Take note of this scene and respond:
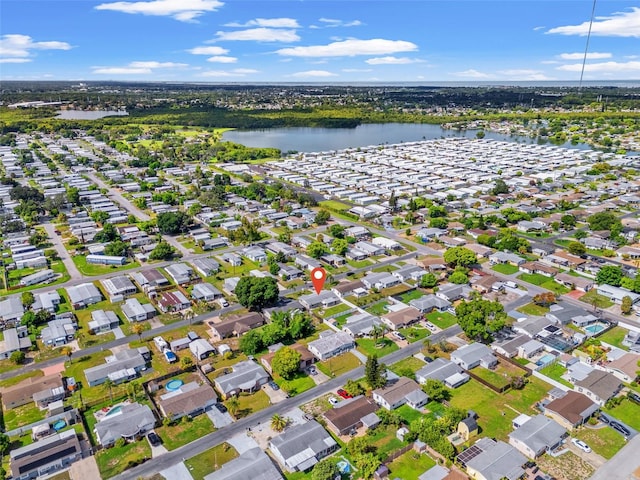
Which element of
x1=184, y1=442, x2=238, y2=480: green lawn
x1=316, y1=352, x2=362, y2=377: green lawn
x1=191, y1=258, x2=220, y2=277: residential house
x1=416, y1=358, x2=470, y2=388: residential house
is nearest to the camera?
x1=184, y1=442, x2=238, y2=480: green lawn

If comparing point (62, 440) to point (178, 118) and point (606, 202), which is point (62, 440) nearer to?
point (606, 202)

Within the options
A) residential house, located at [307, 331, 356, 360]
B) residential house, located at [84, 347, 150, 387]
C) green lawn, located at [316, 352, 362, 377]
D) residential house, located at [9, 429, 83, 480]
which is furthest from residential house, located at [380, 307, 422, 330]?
residential house, located at [9, 429, 83, 480]

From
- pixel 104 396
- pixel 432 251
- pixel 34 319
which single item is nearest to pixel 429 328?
pixel 432 251

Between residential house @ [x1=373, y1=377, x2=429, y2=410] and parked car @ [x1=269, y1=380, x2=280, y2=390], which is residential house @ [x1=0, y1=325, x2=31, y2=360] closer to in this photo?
parked car @ [x1=269, y1=380, x2=280, y2=390]

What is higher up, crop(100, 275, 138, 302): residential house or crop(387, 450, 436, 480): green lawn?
crop(100, 275, 138, 302): residential house

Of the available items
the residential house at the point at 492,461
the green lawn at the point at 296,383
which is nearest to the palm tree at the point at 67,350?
the green lawn at the point at 296,383

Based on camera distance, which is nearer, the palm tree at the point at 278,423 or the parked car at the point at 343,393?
the palm tree at the point at 278,423

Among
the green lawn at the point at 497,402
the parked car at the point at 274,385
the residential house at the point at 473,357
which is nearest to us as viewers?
the green lawn at the point at 497,402

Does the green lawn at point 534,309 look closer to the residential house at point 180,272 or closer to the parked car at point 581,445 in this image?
the parked car at point 581,445
